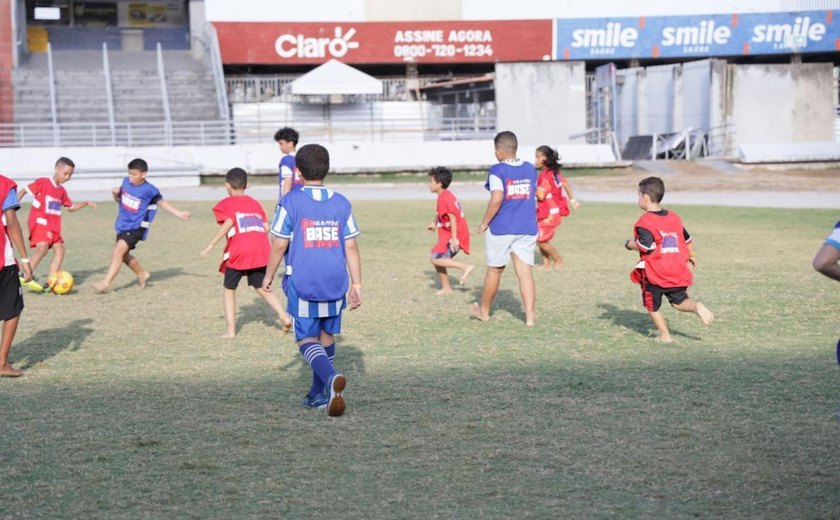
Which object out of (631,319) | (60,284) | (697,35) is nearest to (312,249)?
(631,319)

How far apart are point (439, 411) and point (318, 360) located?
31.1 inches

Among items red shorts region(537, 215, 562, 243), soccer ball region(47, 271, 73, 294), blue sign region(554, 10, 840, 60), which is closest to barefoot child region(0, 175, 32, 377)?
soccer ball region(47, 271, 73, 294)

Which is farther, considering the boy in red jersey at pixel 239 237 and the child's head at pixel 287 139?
the child's head at pixel 287 139

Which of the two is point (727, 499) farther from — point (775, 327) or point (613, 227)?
point (613, 227)

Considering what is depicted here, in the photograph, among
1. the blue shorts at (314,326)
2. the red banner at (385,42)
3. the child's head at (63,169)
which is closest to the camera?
the blue shorts at (314,326)

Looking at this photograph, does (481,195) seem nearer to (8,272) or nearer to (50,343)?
(50,343)

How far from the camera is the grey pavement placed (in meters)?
23.1

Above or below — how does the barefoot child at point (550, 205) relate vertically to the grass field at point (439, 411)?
above

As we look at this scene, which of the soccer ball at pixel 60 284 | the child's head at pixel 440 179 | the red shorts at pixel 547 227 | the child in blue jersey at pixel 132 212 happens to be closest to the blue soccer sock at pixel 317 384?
the child's head at pixel 440 179

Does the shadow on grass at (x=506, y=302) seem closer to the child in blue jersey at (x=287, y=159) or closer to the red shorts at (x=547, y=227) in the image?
the red shorts at (x=547, y=227)

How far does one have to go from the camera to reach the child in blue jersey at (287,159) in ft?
37.8

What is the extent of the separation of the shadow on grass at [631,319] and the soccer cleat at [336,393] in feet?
11.6

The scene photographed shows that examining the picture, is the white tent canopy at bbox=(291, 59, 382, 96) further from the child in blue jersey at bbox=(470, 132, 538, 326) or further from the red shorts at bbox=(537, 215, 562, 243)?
the child in blue jersey at bbox=(470, 132, 538, 326)

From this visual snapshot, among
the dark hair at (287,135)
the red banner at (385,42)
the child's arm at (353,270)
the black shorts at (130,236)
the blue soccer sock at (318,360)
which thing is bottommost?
the blue soccer sock at (318,360)
